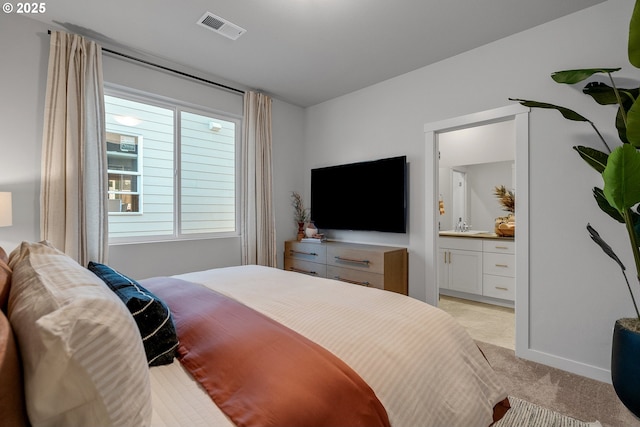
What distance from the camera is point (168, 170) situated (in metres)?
3.36

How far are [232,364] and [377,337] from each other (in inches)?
21.5

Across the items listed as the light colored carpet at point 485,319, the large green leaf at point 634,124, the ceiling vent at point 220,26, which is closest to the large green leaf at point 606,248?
the large green leaf at point 634,124

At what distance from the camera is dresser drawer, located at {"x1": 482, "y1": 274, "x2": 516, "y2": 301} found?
388 centimetres

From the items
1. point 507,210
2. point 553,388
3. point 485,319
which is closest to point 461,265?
point 485,319

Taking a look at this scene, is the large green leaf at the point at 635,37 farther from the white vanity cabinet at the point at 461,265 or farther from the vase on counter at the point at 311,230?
the vase on counter at the point at 311,230

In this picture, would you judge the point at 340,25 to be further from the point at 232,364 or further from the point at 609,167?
the point at 232,364

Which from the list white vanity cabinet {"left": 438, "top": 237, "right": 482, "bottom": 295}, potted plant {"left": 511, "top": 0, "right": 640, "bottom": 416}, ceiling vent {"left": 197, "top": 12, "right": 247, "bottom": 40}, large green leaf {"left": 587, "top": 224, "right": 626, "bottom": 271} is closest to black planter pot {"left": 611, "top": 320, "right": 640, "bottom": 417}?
potted plant {"left": 511, "top": 0, "right": 640, "bottom": 416}

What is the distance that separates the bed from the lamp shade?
1103 mm

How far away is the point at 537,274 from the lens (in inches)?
99.5

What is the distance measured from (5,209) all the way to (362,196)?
311cm

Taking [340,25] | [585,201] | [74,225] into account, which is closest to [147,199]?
[74,225]

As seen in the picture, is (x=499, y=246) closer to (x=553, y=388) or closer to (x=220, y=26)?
(x=553, y=388)

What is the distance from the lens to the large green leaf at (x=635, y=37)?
5.10 ft

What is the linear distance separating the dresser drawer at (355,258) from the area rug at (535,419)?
5.07 ft
